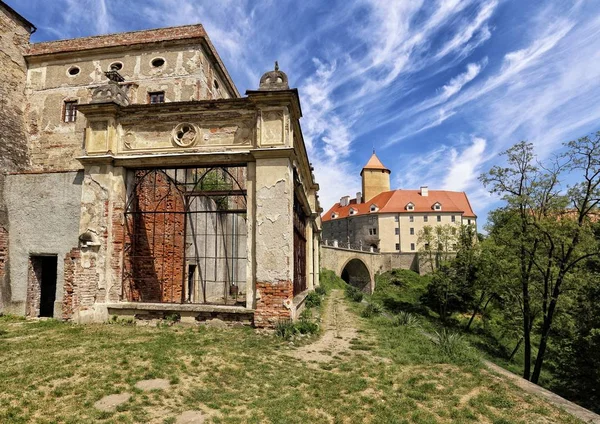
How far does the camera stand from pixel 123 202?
1004 cm

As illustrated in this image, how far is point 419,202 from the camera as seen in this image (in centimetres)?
5734

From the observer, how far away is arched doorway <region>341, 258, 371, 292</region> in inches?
1908

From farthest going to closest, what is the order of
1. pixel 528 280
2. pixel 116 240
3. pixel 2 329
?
1. pixel 528 280
2. pixel 116 240
3. pixel 2 329

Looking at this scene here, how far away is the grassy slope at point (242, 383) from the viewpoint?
4.52m

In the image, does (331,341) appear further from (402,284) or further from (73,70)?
(402,284)

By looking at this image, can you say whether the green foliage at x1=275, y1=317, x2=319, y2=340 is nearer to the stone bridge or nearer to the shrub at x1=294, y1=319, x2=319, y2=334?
the shrub at x1=294, y1=319, x2=319, y2=334

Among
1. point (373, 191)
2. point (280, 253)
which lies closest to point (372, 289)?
point (373, 191)

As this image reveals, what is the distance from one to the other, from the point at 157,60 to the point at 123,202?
1193 centimetres

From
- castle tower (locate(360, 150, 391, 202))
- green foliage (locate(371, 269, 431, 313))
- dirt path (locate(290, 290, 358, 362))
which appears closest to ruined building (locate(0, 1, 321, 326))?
dirt path (locate(290, 290, 358, 362))

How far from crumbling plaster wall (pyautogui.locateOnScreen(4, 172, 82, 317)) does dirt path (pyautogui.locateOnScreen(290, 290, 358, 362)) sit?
7.64 meters

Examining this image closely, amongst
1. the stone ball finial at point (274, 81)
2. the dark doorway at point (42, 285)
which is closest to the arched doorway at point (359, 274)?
the dark doorway at point (42, 285)

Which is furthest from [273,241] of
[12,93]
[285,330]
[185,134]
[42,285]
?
[12,93]

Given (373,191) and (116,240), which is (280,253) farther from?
(373,191)

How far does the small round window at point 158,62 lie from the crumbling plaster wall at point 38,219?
1006 cm
